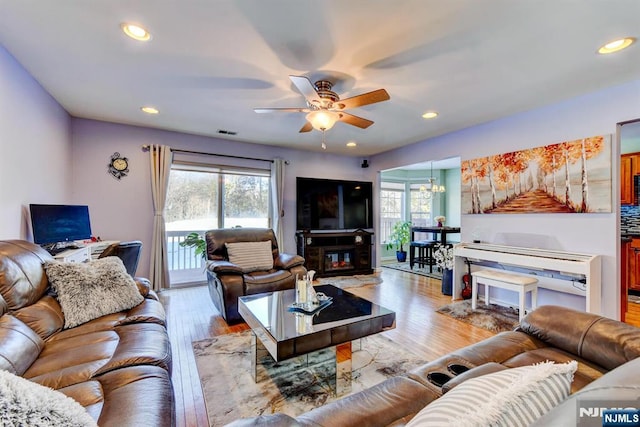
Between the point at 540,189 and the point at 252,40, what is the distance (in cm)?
352

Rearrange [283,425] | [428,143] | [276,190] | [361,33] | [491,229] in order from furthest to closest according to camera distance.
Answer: [276,190] → [428,143] → [491,229] → [361,33] → [283,425]

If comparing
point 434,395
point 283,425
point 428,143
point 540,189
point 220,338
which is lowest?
point 220,338

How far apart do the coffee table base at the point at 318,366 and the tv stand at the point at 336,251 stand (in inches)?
115

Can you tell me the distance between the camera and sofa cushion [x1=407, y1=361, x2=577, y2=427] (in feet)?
1.86

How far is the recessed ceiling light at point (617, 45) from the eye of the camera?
2043 mm

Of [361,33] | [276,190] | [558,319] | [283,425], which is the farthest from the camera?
[276,190]

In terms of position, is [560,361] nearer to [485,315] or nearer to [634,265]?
[485,315]

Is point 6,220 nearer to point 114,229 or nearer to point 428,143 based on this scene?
point 114,229

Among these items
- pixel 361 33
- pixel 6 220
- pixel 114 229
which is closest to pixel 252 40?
pixel 361 33

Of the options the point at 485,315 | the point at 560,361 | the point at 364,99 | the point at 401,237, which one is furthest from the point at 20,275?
the point at 401,237

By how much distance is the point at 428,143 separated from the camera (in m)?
4.83

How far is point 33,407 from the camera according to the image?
1.98 ft

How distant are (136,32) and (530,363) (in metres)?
3.10

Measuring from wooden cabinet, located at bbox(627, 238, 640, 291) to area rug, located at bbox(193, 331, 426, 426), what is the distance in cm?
420
